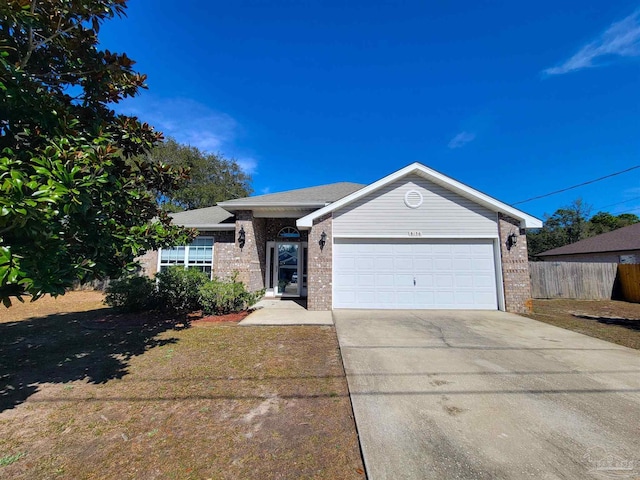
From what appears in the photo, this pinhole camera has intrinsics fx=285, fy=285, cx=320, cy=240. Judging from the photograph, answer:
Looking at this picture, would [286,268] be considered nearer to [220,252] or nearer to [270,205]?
[220,252]

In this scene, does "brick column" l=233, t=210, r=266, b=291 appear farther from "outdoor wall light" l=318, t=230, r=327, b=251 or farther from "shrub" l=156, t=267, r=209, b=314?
"outdoor wall light" l=318, t=230, r=327, b=251

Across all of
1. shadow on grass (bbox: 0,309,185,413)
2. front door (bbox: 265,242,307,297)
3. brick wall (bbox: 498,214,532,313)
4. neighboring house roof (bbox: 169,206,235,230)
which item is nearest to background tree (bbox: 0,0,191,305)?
shadow on grass (bbox: 0,309,185,413)

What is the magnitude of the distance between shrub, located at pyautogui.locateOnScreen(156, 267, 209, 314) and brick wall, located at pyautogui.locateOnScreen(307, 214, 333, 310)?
3431mm

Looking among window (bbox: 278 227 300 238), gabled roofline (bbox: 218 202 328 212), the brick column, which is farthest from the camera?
window (bbox: 278 227 300 238)

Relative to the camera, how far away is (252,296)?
918 cm

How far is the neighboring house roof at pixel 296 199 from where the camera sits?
10.9 m

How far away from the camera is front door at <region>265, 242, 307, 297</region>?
13.1 metres

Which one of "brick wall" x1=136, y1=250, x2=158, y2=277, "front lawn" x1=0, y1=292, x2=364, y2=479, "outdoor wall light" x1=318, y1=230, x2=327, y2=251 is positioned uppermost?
"outdoor wall light" x1=318, y1=230, x2=327, y2=251

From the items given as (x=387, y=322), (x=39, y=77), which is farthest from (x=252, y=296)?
(x=39, y=77)

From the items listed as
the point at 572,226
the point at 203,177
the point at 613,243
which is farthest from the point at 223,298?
the point at 572,226

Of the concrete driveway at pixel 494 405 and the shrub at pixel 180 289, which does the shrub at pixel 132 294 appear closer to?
the shrub at pixel 180 289

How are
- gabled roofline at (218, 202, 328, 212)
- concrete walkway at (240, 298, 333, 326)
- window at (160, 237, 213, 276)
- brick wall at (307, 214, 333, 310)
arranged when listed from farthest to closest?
window at (160, 237, 213, 276)
gabled roofline at (218, 202, 328, 212)
brick wall at (307, 214, 333, 310)
concrete walkway at (240, 298, 333, 326)

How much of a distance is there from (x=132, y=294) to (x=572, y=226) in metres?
49.3

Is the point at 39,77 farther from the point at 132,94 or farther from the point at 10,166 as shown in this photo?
the point at 10,166
